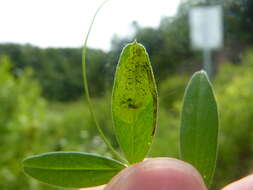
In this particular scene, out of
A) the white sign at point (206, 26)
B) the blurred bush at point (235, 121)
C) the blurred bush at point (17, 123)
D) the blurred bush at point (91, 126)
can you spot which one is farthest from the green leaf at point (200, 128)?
the blurred bush at point (235, 121)

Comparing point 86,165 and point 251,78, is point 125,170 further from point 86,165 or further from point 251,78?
point 251,78

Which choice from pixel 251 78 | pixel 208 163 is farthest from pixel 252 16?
pixel 251 78

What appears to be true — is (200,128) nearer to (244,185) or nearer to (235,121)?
(244,185)

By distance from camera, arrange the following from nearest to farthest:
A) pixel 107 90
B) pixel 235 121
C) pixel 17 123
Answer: pixel 107 90 → pixel 17 123 → pixel 235 121

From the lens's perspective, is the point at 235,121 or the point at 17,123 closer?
the point at 17,123

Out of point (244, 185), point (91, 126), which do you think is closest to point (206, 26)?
point (244, 185)

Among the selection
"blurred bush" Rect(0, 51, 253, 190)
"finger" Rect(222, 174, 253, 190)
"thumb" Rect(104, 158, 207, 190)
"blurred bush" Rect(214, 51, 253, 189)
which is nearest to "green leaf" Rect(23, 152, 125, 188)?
"thumb" Rect(104, 158, 207, 190)
